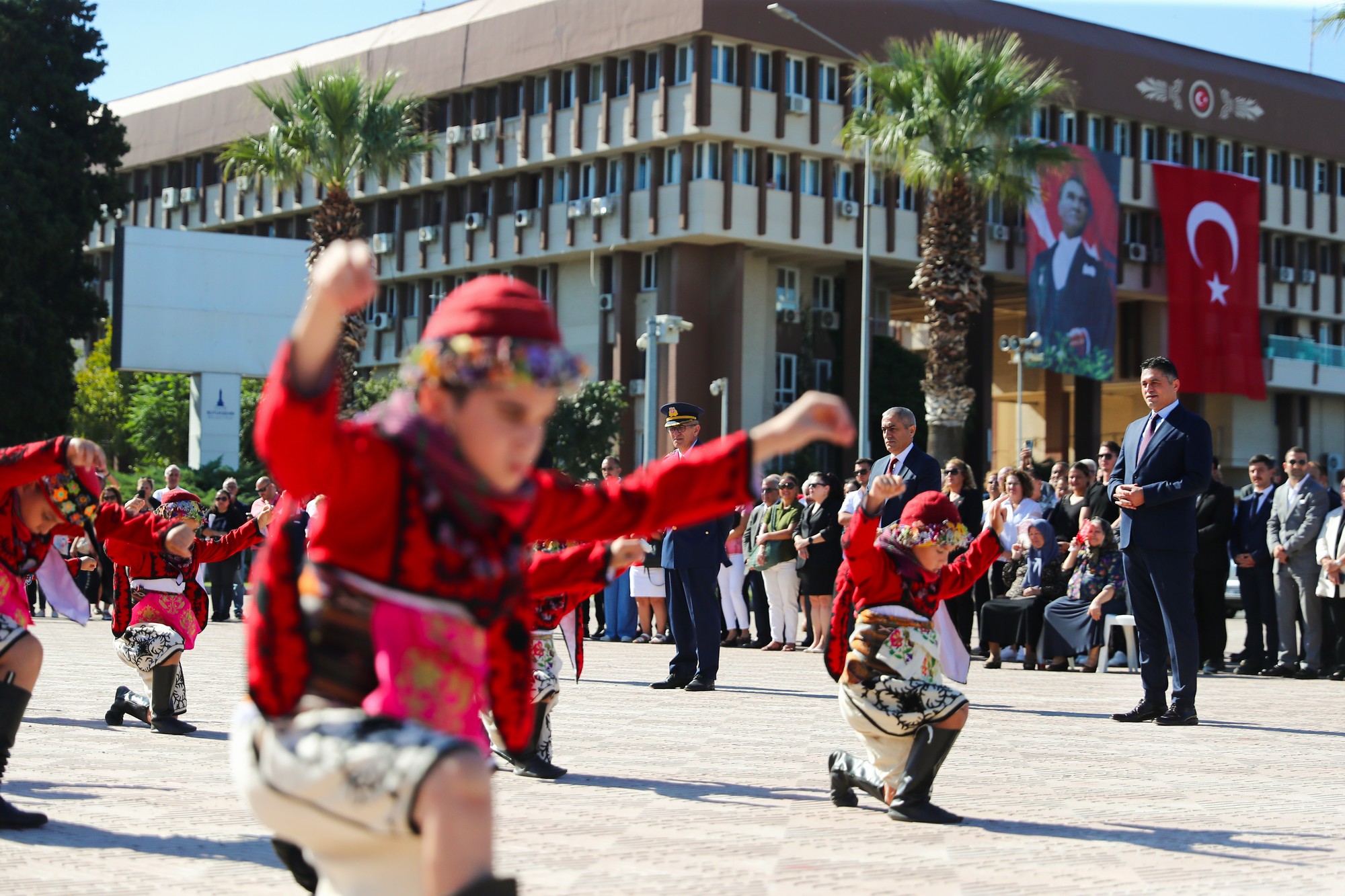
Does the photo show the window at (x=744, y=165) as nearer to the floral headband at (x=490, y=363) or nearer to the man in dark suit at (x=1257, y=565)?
the man in dark suit at (x=1257, y=565)

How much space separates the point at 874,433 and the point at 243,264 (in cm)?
1857

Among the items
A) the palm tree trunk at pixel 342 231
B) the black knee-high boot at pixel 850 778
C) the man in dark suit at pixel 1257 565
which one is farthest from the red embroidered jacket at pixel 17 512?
the palm tree trunk at pixel 342 231

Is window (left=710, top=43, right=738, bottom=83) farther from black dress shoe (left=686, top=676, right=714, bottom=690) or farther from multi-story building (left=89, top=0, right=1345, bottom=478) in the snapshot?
black dress shoe (left=686, top=676, right=714, bottom=690)

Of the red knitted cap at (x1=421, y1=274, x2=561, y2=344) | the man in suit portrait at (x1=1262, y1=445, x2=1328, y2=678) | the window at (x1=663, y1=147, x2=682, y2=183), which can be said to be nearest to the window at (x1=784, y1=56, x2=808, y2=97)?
the window at (x1=663, y1=147, x2=682, y2=183)

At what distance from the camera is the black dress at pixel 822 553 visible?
60.4 feet

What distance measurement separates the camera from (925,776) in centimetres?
705

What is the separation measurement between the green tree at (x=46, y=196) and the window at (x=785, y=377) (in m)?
19.4

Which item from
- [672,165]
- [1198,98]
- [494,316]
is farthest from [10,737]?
[1198,98]

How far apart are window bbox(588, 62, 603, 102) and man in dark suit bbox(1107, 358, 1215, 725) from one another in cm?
3857

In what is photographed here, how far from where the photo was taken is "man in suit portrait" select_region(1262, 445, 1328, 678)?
634 inches

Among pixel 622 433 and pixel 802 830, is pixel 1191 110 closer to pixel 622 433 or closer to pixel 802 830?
pixel 622 433

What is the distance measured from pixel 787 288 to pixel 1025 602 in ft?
109

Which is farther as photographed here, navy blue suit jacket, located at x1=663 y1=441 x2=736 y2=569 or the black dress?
the black dress

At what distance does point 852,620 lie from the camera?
7.53 meters
